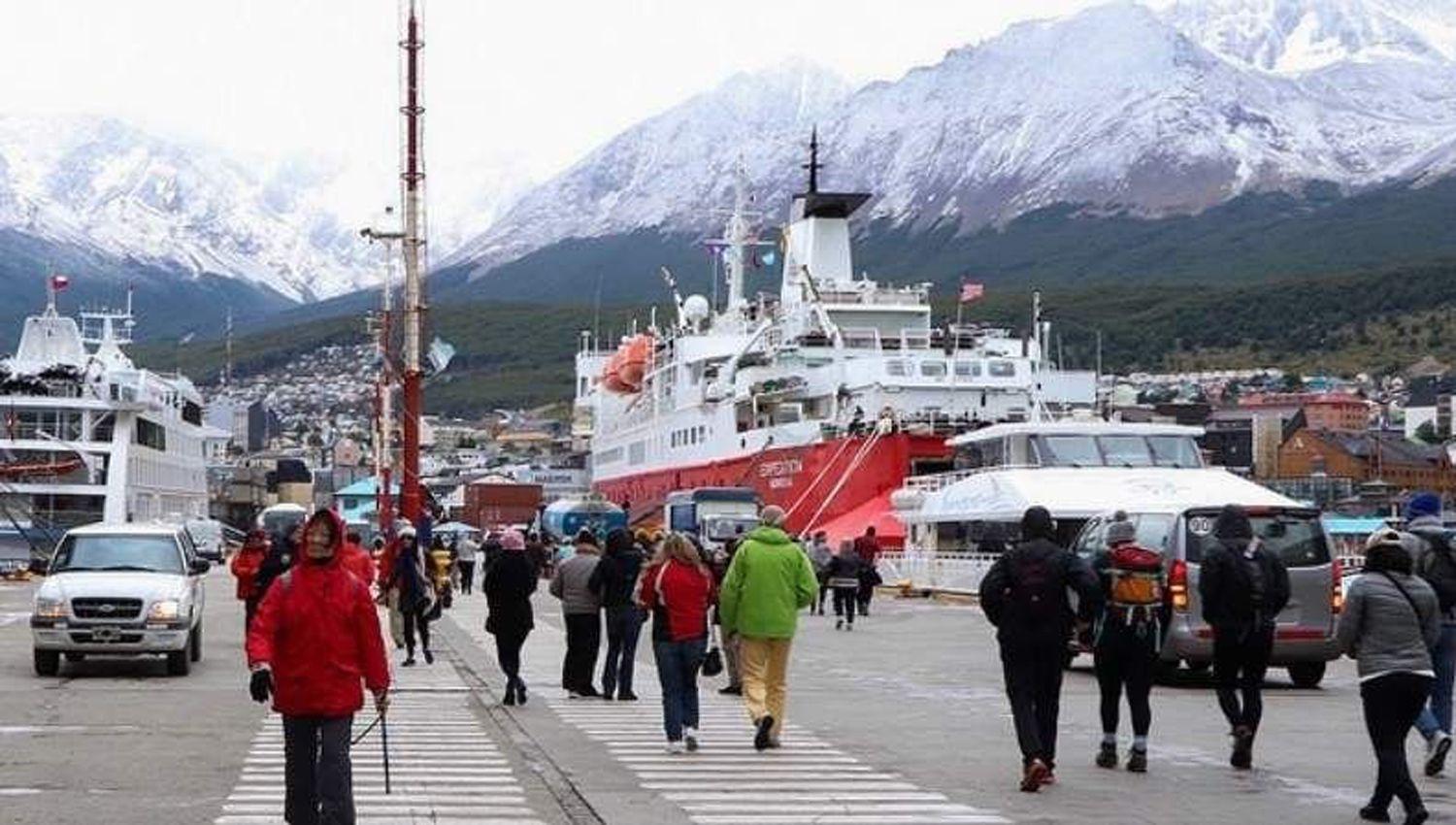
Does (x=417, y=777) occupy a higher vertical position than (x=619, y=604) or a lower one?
lower

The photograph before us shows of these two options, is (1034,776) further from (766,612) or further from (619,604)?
(619,604)

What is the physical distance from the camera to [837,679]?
84.9ft

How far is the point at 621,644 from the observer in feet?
73.7

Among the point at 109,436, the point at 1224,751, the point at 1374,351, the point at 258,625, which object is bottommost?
the point at 1224,751

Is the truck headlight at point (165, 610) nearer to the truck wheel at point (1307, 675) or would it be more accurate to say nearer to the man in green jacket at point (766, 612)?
the man in green jacket at point (766, 612)

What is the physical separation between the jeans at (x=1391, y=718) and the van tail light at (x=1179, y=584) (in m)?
9.27

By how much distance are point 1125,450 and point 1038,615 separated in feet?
112

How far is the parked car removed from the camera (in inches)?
979

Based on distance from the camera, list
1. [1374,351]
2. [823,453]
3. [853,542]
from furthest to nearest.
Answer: [1374,351], [823,453], [853,542]

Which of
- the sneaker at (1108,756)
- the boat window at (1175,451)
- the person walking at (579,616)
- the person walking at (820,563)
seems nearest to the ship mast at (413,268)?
the person walking at (820,563)

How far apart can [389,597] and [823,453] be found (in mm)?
39498

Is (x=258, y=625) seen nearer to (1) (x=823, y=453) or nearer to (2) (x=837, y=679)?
(2) (x=837, y=679)

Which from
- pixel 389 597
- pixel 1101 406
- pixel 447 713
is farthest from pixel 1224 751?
pixel 1101 406

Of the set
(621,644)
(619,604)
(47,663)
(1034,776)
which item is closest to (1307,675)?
(621,644)
